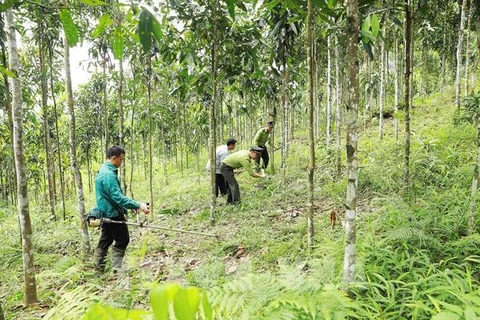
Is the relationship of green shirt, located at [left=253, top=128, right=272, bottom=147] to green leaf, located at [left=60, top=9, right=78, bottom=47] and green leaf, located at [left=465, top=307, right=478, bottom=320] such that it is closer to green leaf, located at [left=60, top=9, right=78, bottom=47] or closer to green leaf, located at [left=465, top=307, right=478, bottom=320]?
green leaf, located at [left=465, top=307, right=478, bottom=320]

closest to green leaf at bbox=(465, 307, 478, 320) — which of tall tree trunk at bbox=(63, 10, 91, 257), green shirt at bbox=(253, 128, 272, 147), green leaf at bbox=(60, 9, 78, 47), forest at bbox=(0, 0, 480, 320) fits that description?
forest at bbox=(0, 0, 480, 320)

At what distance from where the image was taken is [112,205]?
16.6 ft

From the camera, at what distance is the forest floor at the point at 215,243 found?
3936 mm

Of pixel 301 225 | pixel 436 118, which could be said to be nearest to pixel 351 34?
pixel 301 225

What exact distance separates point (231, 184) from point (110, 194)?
3.59m

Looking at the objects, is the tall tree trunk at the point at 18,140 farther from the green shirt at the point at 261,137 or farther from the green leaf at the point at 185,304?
the green shirt at the point at 261,137

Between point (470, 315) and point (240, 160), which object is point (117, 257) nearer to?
point (240, 160)

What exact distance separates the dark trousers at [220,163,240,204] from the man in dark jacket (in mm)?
3214

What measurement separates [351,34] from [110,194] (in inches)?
156

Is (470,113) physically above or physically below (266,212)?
above

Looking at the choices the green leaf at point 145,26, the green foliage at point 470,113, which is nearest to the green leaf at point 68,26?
the green leaf at point 145,26

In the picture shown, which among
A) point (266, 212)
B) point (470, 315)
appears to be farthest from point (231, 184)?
point (470, 315)

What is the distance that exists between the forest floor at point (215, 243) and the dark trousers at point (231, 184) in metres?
0.31

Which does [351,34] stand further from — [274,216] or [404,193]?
[274,216]
